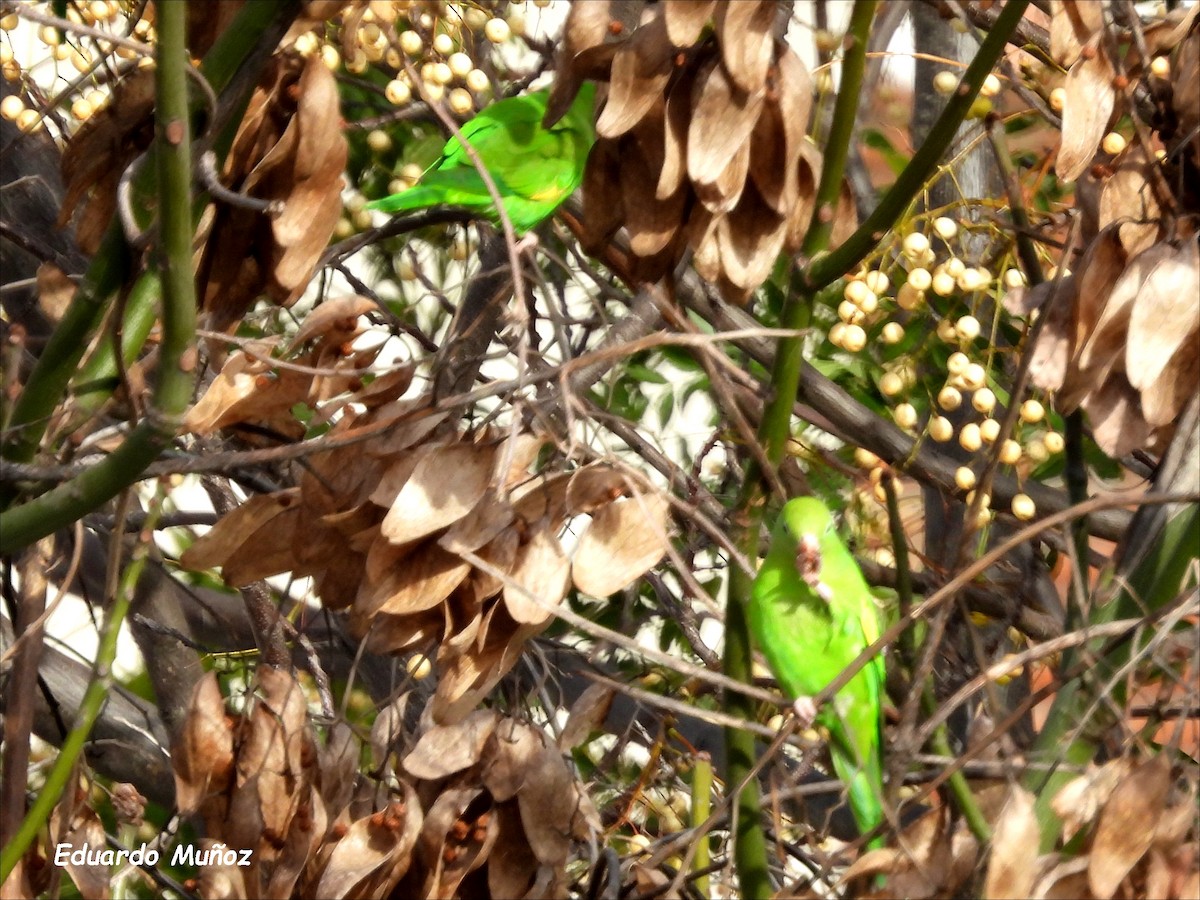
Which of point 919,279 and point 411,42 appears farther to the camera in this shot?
point 411,42

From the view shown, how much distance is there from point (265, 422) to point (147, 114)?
0.35 metres

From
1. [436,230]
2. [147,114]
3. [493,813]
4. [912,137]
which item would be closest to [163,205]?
[147,114]

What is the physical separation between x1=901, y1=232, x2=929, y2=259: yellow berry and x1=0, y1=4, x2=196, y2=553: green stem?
1.12m

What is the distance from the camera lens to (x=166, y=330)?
983mm

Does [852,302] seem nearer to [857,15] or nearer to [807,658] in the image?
[807,658]

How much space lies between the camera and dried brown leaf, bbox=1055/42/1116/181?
123 centimetres


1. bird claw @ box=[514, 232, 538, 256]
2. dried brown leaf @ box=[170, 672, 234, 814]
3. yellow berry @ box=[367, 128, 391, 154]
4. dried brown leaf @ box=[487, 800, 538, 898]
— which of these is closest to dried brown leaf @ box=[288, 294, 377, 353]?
bird claw @ box=[514, 232, 538, 256]

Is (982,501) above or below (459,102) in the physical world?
below

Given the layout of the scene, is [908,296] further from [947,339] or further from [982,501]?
[982,501]

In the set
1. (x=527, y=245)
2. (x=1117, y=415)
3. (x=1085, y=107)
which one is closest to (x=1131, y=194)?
(x=1085, y=107)

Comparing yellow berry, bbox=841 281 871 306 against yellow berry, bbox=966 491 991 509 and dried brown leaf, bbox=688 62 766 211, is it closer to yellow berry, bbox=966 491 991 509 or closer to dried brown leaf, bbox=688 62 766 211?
yellow berry, bbox=966 491 991 509

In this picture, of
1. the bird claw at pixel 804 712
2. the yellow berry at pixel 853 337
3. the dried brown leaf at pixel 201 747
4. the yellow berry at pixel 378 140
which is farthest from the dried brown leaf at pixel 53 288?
the yellow berry at pixel 378 140

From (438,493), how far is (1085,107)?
67cm

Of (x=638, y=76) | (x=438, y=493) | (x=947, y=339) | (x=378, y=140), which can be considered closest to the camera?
(x=638, y=76)
